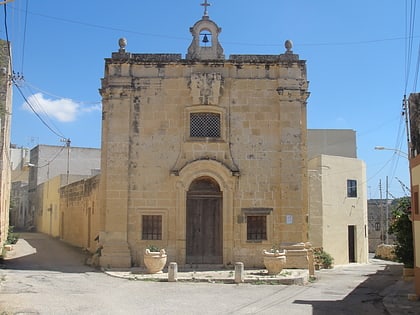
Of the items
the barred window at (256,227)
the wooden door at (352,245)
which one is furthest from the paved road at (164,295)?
the wooden door at (352,245)

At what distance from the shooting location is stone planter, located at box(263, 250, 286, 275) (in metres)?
15.9

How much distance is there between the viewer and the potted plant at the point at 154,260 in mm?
16000

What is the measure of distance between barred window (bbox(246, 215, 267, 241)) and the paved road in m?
2.44

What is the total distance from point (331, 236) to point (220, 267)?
29.4ft

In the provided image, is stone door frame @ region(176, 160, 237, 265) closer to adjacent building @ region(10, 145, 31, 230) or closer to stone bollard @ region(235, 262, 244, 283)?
A: stone bollard @ region(235, 262, 244, 283)

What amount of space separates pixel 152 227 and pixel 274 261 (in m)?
4.54

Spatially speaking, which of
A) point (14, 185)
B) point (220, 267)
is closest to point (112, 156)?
point (220, 267)

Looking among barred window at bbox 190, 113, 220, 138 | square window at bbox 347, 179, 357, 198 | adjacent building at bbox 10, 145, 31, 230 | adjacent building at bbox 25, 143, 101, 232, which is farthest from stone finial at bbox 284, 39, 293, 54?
adjacent building at bbox 10, 145, 31, 230

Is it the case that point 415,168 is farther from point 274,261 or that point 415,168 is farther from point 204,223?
point 204,223

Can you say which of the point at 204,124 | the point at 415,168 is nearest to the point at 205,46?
the point at 204,124

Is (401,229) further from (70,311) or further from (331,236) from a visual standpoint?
(70,311)

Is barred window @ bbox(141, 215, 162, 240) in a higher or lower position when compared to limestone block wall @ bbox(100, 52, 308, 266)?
lower

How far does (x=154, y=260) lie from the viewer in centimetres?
1600

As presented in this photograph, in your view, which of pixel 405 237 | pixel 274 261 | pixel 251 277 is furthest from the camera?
pixel 405 237
